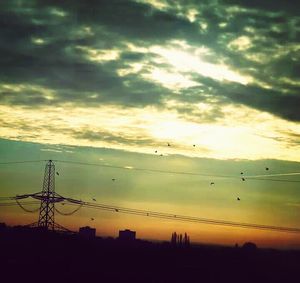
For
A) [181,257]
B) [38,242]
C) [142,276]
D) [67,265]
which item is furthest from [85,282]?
[181,257]

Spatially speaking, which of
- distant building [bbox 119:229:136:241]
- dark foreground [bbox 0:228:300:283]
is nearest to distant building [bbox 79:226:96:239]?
distant building [bbox 119:229:136:241]

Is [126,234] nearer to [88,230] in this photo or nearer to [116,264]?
[88,230]

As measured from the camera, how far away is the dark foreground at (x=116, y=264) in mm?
68000

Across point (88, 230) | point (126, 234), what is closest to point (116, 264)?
point (88, 230)

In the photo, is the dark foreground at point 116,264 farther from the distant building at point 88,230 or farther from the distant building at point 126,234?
the distant building at point 126,234

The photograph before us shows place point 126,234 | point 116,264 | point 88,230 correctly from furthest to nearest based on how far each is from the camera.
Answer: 1. point 126,234
2. point 88,230
3. point 116,264

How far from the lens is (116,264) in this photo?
83375 mm

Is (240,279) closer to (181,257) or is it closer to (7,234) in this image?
(181,257)

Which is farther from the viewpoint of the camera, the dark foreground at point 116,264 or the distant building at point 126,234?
the distant building at point 126,234

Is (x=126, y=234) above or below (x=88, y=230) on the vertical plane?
below

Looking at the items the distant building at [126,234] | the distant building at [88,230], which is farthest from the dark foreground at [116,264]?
the distant building at [126,234]

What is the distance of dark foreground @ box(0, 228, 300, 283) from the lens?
6800 centimetres

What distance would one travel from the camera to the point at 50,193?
255 ft

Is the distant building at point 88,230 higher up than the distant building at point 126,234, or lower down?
higher up
